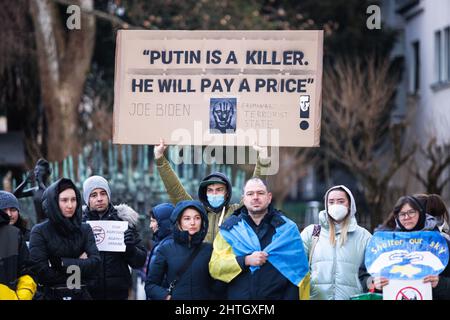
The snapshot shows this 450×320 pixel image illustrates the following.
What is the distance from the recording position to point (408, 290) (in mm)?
8289

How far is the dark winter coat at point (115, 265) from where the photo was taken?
30.8ft

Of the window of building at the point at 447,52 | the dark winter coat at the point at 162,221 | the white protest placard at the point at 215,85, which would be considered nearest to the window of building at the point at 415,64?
the window of building at the point at 447,52

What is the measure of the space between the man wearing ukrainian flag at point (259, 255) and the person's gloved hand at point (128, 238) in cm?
117

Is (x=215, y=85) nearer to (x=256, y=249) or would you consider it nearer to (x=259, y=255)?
(x=256, y=249)

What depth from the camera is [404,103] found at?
112 feet

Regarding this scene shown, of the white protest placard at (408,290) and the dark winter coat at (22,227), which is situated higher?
the dark winter coat at (22,227)

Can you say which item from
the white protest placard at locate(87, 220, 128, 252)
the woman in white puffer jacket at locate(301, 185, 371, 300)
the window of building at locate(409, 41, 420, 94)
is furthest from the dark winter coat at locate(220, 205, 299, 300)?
the window of building at locate(409, 41, 420, 94)

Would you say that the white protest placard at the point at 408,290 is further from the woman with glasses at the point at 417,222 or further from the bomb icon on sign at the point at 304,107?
the bomb icon on sign at the point at 304,107

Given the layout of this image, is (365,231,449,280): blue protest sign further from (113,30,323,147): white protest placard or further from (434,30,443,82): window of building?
(434,30,443,82): window of building

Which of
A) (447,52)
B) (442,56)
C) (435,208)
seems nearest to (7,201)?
(435,208)
